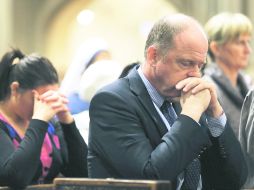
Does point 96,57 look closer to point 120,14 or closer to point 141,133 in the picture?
point 141,133

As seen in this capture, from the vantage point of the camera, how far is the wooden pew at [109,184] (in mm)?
2963

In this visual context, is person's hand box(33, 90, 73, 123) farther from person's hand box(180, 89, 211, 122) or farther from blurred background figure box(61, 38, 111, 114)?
person's hand box(180, 89, 211, 122)

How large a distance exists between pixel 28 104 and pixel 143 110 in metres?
1.50

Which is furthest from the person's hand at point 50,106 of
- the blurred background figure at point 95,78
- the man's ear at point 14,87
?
the blurred background figure at point 95,78

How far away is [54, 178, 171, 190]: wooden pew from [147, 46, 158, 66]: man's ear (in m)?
0.84

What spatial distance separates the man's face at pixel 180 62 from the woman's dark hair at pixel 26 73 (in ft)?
4.79

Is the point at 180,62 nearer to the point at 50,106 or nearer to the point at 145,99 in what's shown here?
the point at 145,99

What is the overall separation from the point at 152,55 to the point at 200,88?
264 mm

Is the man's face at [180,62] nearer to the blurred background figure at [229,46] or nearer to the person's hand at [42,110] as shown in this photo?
the person's hand at [42,110]

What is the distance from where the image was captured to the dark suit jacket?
3541mm

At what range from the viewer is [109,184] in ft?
10.0

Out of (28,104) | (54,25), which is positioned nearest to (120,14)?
(54,25)

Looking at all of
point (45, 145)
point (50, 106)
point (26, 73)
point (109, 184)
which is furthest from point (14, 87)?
point (109, 184)

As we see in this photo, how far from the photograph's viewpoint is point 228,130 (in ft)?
12.4
